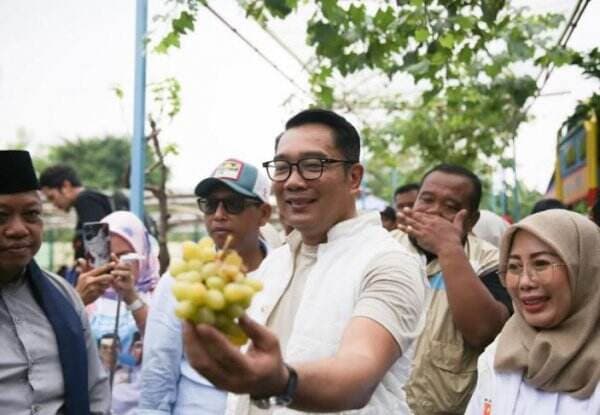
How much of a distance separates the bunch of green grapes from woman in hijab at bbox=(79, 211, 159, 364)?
2.70 metres

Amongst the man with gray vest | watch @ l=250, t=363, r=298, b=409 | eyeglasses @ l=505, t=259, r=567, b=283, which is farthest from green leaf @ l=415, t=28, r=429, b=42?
watch @ l=250, t=363, r=298, b=409

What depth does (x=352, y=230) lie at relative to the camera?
9.20 feet

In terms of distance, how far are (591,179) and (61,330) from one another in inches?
265

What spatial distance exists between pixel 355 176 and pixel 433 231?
1.25m

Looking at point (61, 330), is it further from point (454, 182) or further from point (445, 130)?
point (445, 130)

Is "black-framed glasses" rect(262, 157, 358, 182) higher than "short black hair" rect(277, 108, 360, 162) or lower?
lower

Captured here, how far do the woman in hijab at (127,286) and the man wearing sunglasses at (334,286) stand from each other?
1517 millimetres

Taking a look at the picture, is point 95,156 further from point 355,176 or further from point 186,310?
point 186,310

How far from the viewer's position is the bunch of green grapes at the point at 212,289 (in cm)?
165

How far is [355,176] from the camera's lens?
9.41ft

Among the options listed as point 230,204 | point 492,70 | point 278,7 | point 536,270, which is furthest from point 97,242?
point 492,70

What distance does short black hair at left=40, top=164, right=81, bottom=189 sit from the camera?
775cm

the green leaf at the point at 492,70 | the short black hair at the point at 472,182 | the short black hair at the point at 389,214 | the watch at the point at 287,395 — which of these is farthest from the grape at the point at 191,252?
the short black hair at the point at 389,214

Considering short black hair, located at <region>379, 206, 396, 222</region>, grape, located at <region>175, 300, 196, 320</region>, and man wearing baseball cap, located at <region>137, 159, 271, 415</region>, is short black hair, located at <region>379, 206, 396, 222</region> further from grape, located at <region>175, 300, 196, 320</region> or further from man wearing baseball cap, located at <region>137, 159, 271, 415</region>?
grape, located at <region>175, 300, 196, 320</region>
